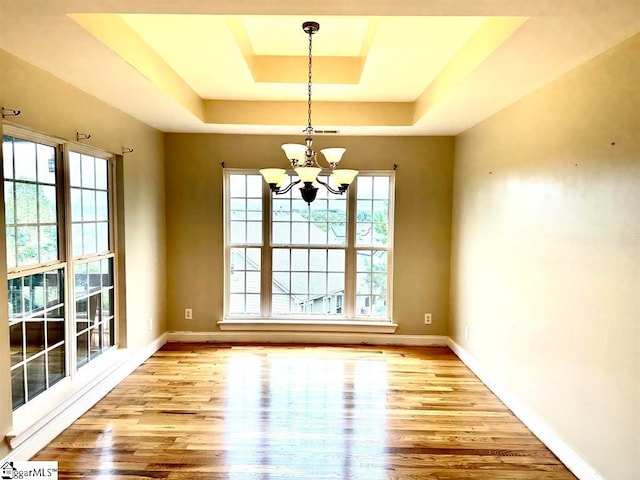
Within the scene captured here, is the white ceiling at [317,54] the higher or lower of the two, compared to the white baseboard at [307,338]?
higher

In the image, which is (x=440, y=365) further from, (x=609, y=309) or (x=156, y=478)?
(x=156, y=478)

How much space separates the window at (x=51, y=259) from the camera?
240cm

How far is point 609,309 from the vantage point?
2.09 metres

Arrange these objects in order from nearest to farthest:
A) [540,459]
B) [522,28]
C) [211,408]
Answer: [522,28]
[540,459]
[211,408]

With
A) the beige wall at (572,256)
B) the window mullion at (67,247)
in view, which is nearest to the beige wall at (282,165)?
the beige wall at (572,256)

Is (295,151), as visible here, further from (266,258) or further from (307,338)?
(307,338)

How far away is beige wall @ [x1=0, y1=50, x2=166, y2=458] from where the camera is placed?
7.37 feet

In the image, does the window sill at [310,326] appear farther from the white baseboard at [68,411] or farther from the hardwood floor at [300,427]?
the white baseboard at [68,411]

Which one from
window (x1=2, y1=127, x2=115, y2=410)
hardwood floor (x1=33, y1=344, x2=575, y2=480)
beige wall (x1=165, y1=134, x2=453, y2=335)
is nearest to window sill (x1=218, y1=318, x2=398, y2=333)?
beige wall (x1=165, y1=134, x2=453, y2=335)

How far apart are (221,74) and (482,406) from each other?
11.0 feet

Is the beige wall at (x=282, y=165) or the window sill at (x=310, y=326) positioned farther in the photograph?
the window sill at (x=310, y=326)

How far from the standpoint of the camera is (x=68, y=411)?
2812 millimetres

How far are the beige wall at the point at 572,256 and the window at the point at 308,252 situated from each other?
51.4 inches

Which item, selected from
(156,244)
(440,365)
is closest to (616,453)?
(440,365)
